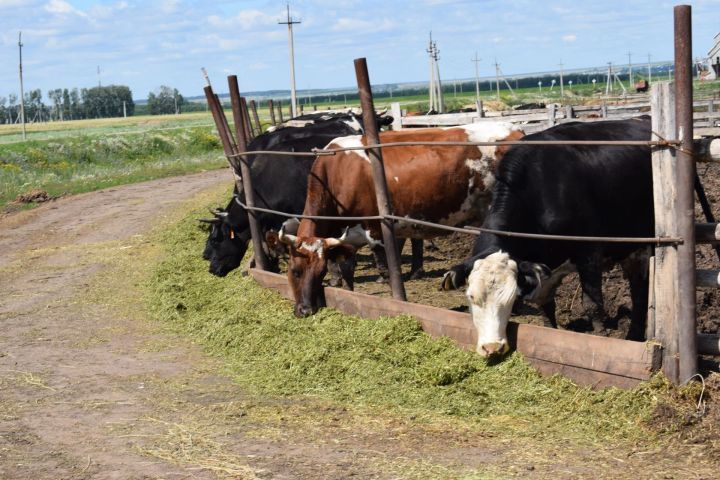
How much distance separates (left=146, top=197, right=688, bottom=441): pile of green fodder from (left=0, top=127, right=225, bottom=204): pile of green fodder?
1787 centimetres

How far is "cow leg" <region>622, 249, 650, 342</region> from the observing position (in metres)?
8.30

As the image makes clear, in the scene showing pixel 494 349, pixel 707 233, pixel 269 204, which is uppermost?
pixel 707 233

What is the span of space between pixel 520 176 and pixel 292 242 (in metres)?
2.66

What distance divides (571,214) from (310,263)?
2.71 metres

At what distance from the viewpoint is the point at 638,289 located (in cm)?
850

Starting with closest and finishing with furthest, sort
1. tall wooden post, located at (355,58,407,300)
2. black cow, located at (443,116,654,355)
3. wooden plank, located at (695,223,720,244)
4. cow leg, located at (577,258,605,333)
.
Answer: wooden plank, located at (695,223,720,244)
black cow, located at (443,116,654,355)
cow leg, located at (577,258,605,333)
tall wooden post, located at (355,58,407,300)

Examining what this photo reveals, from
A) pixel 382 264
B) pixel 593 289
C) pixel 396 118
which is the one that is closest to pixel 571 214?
pixel 593 289

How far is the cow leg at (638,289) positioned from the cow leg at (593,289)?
0.90 ft

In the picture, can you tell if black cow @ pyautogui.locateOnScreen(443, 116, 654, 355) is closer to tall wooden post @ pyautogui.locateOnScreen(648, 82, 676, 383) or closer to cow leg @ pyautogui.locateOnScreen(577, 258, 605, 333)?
cow leg @ pyautogui.locateOnScreen(577, 258, 605, 333)

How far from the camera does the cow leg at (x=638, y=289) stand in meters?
8.30

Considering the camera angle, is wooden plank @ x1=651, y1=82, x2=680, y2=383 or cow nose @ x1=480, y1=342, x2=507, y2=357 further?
cow nose @ x1=480, y1=342, x2=507, y2=357

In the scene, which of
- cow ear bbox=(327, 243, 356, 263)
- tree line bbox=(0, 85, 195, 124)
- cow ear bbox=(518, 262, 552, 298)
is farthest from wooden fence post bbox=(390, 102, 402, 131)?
tree line bbox=(0, 85, 195, 124)

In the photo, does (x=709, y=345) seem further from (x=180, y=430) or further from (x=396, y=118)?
(x=396, y=118)

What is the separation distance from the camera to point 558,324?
30.0ft
